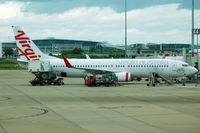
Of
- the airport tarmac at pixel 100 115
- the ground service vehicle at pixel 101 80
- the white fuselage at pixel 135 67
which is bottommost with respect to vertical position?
the airport tarmac at pixel 100 115

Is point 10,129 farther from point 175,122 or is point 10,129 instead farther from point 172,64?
point 172,64

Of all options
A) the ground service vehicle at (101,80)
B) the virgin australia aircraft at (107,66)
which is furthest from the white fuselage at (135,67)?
the ground service vehicle at (101,80)

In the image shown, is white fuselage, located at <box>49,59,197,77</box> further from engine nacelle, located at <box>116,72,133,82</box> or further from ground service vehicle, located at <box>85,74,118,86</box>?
ground service vehicle, located at <box>85,74,118,86</box>

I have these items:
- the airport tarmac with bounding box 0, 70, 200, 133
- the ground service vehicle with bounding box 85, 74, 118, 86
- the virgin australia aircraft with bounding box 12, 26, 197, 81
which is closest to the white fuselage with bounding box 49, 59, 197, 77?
the virgin australia aircraft with bounding box 12, 26, 197, 81

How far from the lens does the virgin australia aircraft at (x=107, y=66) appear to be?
48.8 meters

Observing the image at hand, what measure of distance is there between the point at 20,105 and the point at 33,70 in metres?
20.6

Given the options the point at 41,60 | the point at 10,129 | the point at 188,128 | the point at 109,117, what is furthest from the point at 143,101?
the point at 41,60

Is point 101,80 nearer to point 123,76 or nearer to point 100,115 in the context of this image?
point 123,76

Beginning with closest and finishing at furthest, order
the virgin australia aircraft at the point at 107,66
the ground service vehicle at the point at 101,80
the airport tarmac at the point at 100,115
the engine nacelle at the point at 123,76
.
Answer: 1. the airport tarmac at the point at 100,115
2. the ground service vehicle at the point at 101,80
3. the engine nacelle at the point at 123,76
4. the virgin australia aircraft at the point at 107,66

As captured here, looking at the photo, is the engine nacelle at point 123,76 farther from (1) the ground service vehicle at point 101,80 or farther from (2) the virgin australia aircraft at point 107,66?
(1) the ground service vehicle at point 101,80

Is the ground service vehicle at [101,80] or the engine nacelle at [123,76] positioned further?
the engine nacelle at [123,76]

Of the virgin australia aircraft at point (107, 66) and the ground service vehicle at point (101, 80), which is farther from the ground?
the virgin australia aircraft at point (107, 66)

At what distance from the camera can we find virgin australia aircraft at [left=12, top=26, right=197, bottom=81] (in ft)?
160

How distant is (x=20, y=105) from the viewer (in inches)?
1057
